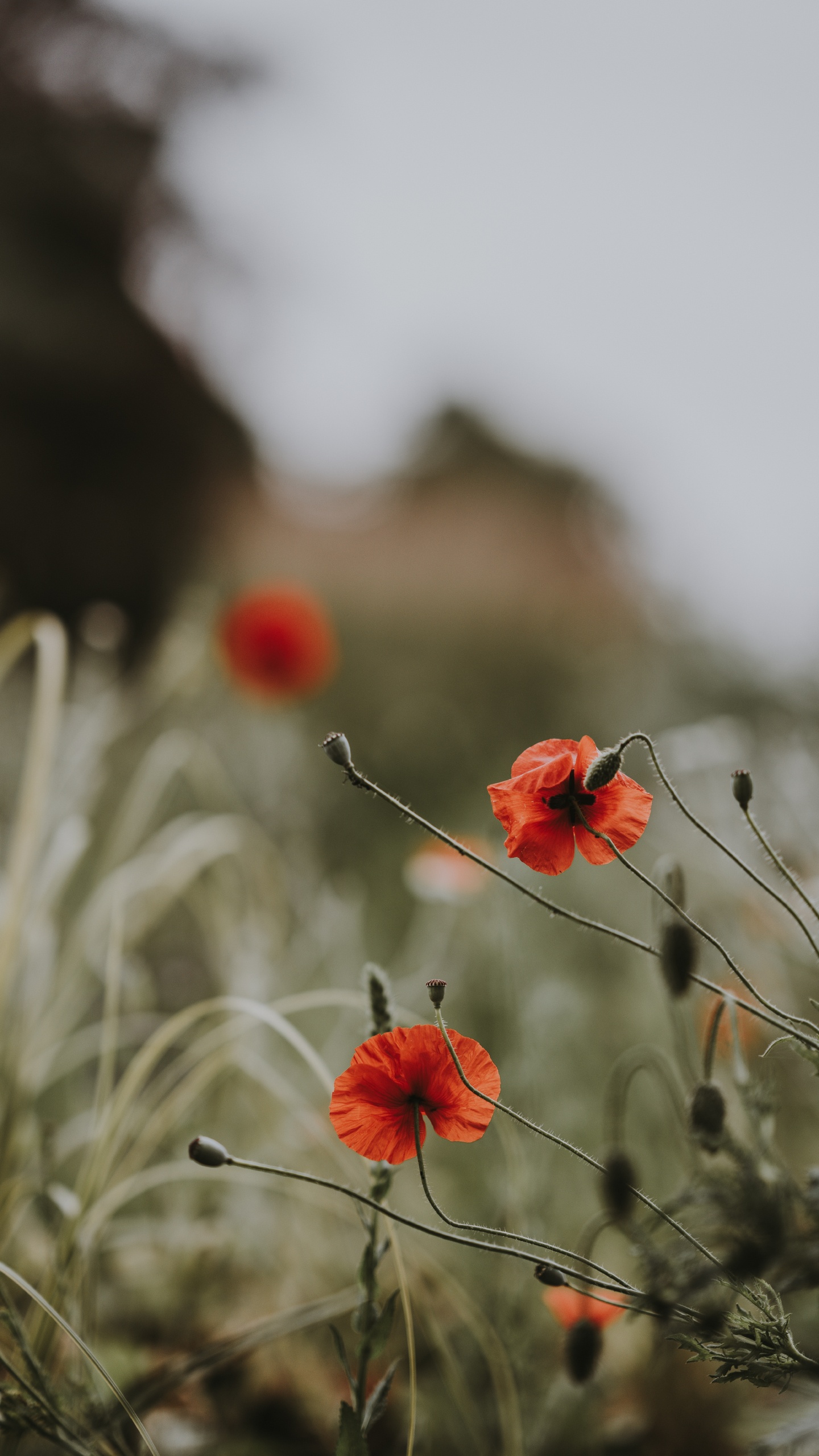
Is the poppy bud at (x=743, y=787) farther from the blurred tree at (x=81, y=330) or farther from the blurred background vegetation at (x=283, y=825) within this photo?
the blurred tree at (x=81, y=330)

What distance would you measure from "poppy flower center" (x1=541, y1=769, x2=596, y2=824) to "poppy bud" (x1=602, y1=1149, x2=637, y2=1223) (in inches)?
6.8

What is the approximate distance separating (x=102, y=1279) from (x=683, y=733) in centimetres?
99

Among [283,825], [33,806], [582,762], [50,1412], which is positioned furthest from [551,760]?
[283,825]

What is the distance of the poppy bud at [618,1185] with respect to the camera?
11.3 inches

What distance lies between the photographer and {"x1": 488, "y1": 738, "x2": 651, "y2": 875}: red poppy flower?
1.40 feet

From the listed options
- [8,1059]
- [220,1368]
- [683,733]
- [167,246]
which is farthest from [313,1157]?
[167,246]

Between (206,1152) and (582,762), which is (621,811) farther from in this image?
(206,1152)

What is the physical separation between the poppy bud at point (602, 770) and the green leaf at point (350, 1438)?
1.06 feet

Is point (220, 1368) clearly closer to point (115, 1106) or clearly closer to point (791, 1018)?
point (115, 1106)

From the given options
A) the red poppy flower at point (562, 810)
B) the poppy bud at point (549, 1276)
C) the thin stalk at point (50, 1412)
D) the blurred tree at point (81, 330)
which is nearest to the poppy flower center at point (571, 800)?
the red poppy flower at point (562, 810)

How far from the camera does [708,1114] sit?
1.03 feet

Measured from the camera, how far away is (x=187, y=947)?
220 centimetres

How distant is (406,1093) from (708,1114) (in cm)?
16

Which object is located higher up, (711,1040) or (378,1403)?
(711,1040)
